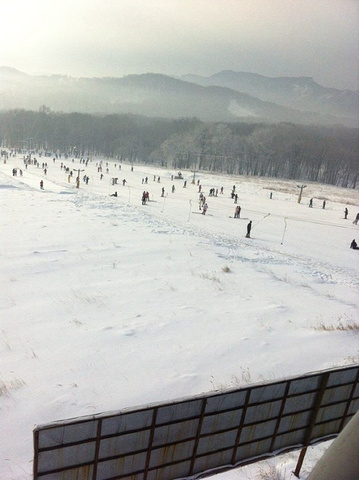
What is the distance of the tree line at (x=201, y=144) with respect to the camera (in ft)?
335

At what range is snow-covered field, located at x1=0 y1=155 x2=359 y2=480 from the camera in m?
6.63

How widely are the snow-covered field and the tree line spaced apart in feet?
279

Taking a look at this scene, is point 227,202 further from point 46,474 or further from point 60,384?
point 46,474

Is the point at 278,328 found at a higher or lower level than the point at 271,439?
lower

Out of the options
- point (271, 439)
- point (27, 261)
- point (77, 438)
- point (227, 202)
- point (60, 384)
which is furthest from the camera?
point (227, 202)

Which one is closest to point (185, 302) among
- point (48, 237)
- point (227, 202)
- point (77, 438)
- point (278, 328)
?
point (278, 328)

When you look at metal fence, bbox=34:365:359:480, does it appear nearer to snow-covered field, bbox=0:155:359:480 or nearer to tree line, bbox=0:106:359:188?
snow-covered field, bbox=0:155:359:480

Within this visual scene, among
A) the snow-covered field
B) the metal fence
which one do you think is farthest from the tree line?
the metal fence

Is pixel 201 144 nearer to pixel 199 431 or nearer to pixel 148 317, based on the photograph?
pixel 148 317

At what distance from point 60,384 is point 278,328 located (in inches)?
247

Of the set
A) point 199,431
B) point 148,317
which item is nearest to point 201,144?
point 148,317

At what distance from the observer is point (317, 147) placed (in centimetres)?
10406

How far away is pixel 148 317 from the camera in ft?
33.7

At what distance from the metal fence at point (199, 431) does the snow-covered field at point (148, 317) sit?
3.80ft
